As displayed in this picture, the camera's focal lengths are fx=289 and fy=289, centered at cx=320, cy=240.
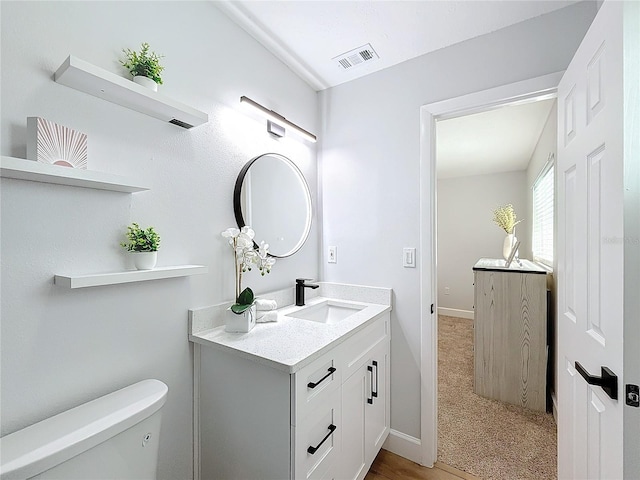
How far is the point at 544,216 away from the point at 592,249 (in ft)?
7.92

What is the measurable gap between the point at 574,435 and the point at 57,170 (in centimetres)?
202

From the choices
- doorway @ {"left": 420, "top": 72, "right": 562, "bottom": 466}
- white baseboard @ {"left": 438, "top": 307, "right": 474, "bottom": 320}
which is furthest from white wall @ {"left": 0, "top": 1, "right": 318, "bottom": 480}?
white baseboard @ {"left": 438, "top": 307, "right": 474, "bottom": 320}

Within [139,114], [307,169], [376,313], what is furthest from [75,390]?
[307,169]

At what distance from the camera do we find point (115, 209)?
106 cm

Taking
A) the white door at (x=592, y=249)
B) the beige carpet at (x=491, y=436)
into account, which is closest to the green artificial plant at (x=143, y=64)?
the white door at (x=592, y=249)

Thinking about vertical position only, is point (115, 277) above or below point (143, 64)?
below

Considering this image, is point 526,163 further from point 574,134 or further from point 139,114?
point 139,114

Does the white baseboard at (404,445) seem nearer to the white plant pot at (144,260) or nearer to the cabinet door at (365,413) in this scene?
A: the cabinet door at (365,413)

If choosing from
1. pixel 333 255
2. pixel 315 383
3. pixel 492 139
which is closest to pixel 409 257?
pixel 333 255

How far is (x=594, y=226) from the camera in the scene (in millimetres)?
960

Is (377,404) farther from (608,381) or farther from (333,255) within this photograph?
(608,381)

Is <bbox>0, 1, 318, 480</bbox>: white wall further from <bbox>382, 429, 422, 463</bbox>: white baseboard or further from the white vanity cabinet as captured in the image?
<bbox>382, 429, 422, 463</bbox>: white baseboard

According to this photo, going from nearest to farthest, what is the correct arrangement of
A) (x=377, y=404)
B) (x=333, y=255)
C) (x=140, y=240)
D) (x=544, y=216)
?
1. (x=140, y=240)
2. (x=377, y=404)
3. (x=333, y=255)
4. (x=544, y=216)

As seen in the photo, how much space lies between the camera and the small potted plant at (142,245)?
3.48 feet
